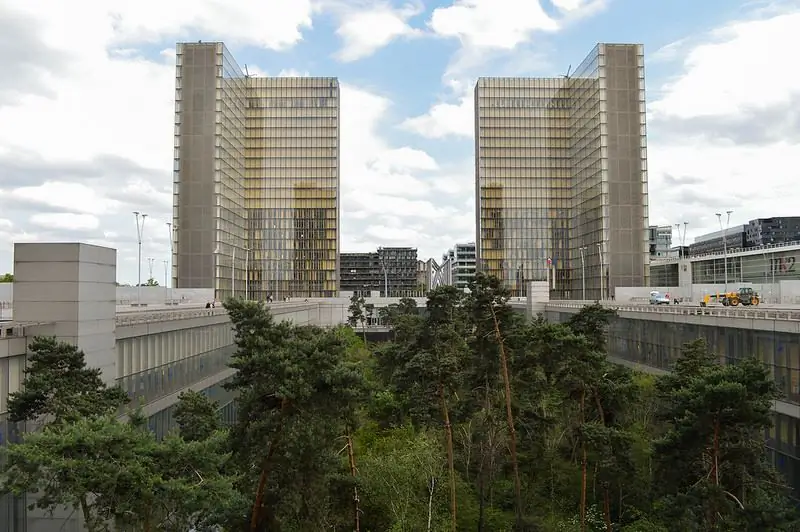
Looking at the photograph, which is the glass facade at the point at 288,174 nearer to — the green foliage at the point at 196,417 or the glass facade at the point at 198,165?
the glass facade at the point at 198,165

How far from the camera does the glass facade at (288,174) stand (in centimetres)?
17375

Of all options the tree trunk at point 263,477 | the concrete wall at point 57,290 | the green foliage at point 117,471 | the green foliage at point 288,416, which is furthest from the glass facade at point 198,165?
the green foliage at point 117,471

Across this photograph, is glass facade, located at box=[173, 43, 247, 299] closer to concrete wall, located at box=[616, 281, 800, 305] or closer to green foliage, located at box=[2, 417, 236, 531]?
concrete wall, located at box=[616, 281, 800, 305]

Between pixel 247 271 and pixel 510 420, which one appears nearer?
pixel 510 420

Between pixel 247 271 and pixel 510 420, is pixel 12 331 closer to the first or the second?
pixel 510 420

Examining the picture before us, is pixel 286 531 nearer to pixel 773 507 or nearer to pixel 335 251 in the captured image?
pixel 773 507

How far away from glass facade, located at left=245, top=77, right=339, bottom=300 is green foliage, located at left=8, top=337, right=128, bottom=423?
151 metres

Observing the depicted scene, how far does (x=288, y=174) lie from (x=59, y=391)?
511ft

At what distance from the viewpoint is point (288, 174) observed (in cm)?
17388

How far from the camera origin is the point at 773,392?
2427 cm

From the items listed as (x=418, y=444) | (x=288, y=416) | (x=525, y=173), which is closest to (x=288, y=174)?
(x=525, y=173)

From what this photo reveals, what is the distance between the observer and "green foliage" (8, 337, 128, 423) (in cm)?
2134

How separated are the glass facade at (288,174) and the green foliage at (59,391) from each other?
496ft

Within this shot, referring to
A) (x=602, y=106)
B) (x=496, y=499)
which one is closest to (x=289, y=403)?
(x=496, y=499)
